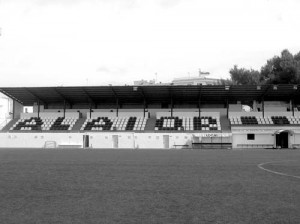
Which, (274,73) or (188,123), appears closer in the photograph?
(188,123)

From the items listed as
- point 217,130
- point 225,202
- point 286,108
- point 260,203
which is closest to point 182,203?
point 225,202

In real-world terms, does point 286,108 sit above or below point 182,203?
above

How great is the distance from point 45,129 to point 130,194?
1964 inches

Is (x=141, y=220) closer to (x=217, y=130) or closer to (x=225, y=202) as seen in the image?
(x=225, y=202)

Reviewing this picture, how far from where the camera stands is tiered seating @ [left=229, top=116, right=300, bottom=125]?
55656 millimetres

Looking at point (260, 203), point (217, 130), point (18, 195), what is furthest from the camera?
point (217, 130)

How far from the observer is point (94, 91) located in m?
58.5

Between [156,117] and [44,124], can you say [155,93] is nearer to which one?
[156,117]

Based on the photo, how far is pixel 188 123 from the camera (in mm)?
56969

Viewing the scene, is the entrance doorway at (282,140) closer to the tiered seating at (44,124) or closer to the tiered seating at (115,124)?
the tiered seating at (115,124)

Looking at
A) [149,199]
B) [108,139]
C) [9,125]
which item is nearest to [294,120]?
[108,139]

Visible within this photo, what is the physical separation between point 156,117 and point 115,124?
6554 millimetres

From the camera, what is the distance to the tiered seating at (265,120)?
55.7 meters

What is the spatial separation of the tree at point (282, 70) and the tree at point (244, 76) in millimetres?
1251
